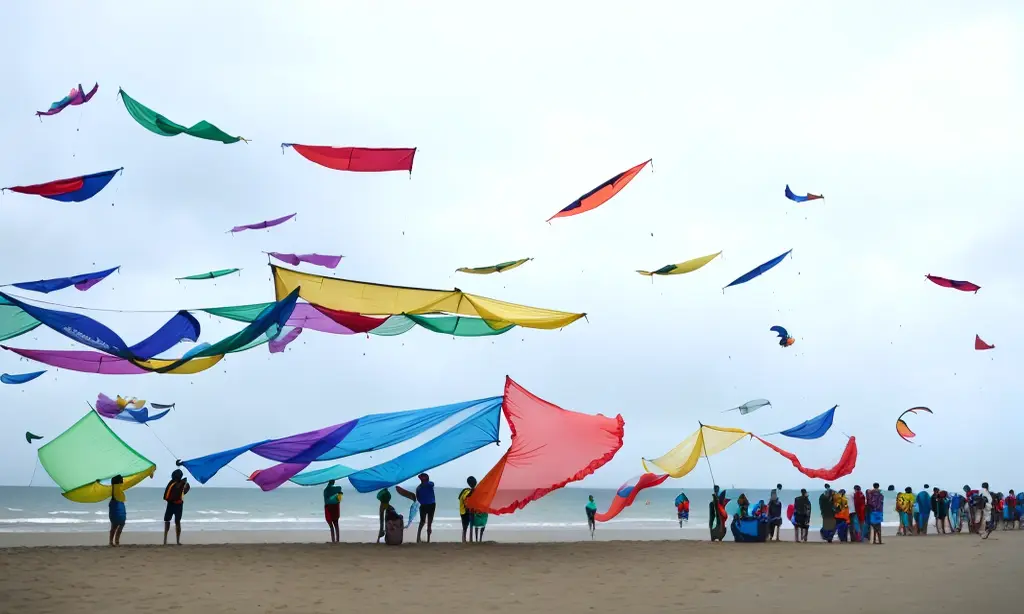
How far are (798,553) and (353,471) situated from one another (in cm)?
688

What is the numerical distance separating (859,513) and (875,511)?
31 cm

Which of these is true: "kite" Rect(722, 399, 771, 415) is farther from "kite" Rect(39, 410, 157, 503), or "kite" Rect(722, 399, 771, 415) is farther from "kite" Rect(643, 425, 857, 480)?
"kite" Rect(39, 410, 157, 503)

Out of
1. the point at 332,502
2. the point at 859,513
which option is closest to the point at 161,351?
the point at 332,502

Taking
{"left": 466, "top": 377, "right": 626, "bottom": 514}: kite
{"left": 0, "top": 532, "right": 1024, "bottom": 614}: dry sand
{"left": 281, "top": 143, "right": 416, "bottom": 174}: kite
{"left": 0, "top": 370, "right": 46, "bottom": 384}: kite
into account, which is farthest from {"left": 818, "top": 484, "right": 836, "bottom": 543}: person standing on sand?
{"left": 0, "top": 370, "right": 46, "bottom": 384}: kite

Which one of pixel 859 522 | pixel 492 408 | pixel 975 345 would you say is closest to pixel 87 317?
pixel 492 408

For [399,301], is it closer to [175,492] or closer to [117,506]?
[175,492]

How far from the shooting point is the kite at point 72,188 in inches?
411

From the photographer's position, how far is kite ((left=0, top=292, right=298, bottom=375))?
29.6 feet

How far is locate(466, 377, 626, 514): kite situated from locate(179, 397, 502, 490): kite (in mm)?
783

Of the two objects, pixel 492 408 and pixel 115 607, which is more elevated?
pixel 492 408

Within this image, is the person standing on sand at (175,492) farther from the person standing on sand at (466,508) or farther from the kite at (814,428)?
the kite at (814,428)

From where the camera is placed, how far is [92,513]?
31.9 metres

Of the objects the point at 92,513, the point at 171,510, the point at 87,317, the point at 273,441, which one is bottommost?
the point at 92,513

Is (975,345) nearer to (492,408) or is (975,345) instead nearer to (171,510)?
(492,408)
